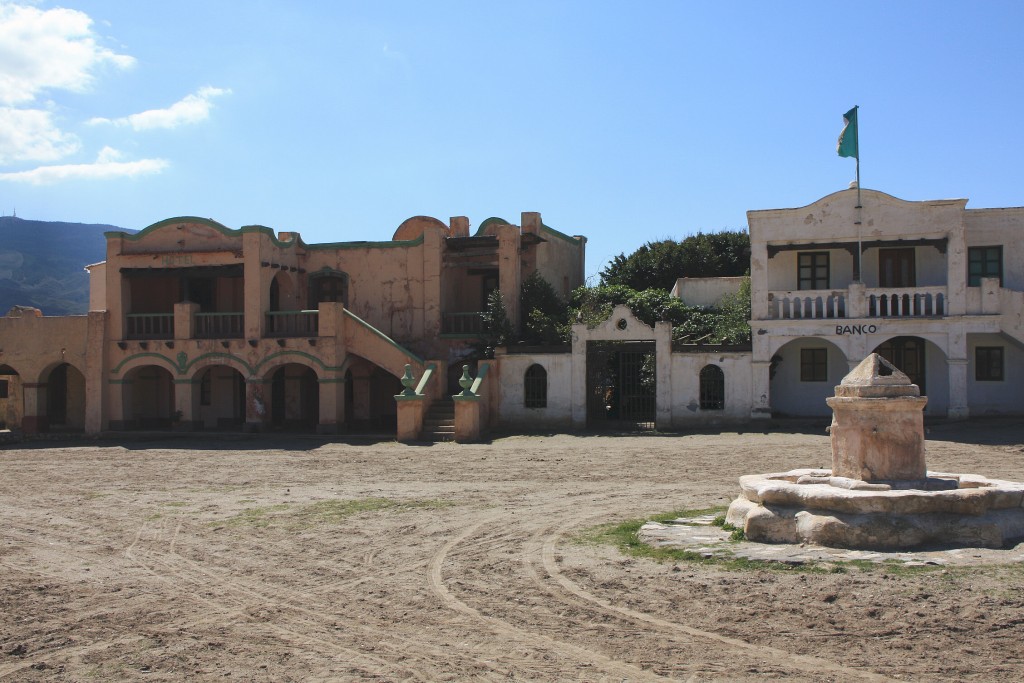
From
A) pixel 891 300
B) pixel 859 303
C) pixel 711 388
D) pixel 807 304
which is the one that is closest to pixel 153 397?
pixel 711 388

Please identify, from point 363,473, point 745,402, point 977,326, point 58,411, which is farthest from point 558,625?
point 58,411

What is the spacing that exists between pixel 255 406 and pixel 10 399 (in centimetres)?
1243

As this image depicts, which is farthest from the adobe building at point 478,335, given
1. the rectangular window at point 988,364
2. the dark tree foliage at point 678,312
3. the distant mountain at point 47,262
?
the distant mountain at point 47,262

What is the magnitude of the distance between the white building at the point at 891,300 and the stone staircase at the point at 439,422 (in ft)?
26.4

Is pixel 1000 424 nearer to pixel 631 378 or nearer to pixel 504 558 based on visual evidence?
pixel 631 378

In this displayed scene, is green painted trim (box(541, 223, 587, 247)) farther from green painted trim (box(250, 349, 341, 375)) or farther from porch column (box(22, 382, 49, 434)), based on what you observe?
porch column (box(22, 382, 49, 434))

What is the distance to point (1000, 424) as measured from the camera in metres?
23.4

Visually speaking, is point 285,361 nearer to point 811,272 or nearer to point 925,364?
point 811,272

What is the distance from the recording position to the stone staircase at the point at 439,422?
24.7 metres

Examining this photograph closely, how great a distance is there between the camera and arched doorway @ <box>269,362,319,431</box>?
30531 mm

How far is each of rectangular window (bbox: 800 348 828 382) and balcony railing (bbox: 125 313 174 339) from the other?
19.0 meters

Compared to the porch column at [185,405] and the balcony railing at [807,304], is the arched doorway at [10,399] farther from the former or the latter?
the balcony railing at [807,304]

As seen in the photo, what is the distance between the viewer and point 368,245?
3069 centimetres

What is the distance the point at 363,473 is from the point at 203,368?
39.7 ft
